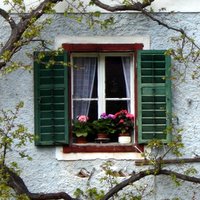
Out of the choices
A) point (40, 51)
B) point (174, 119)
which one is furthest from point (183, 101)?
point (40, 51)

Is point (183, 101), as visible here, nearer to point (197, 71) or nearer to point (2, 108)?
point (197, 71)

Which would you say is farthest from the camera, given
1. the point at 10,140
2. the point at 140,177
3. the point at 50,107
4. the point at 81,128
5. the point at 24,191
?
the point at 81,128

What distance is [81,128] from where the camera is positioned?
10031mm

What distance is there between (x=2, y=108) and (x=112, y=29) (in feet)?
5.00

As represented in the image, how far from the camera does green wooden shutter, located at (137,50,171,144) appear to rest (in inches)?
392

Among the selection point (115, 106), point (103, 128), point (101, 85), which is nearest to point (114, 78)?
point (101, 85)

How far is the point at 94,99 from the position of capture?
1023 centimetres

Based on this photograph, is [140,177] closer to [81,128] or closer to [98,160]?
[98,160]

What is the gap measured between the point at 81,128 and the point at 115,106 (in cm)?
49

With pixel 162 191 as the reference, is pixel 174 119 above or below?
above

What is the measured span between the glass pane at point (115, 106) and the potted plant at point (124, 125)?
10 centimetres

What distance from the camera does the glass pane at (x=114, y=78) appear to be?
1023 cm

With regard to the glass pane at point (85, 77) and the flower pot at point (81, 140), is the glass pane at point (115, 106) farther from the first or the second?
the flower pot at point (81, 140)

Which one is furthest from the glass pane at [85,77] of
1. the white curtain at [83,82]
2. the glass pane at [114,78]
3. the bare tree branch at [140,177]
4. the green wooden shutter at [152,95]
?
the bare tree branch at [140,177]
